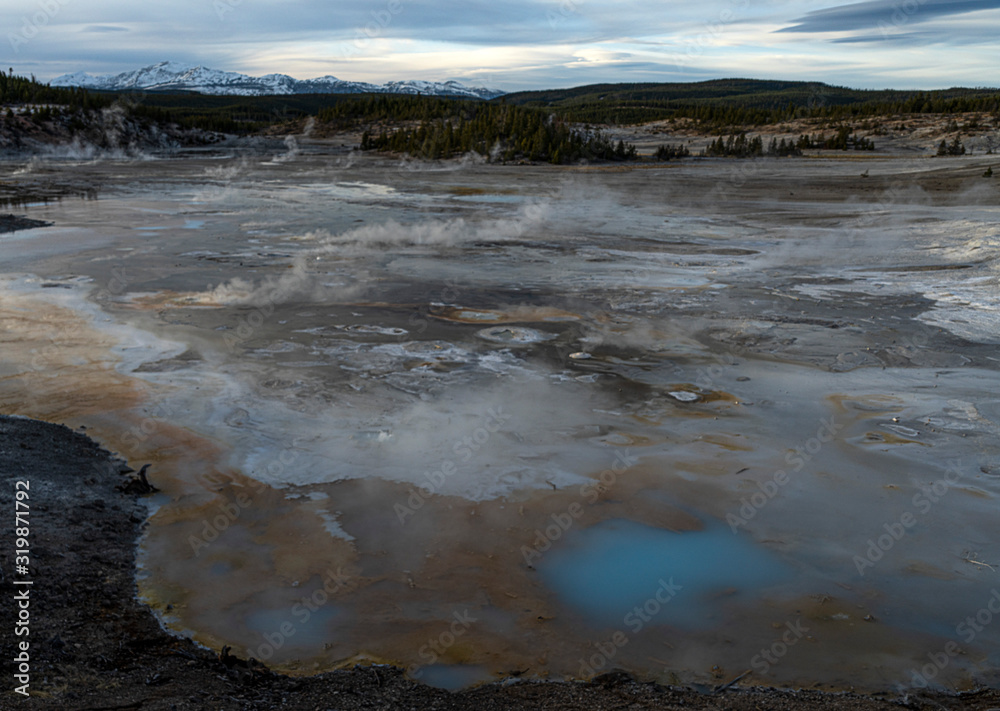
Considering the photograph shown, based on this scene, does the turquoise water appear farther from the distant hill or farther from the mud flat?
the distant hill

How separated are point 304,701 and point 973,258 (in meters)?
14.1

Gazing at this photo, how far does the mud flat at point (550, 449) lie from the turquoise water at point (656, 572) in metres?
0.02

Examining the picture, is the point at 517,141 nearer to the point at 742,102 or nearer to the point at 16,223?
the point at 16,223

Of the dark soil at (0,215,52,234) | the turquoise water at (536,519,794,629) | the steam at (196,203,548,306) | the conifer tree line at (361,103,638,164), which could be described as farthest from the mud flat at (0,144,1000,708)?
the conifer tree line at (361,103,638,164)

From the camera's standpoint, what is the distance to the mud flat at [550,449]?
13.3 ft

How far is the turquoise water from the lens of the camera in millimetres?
4273

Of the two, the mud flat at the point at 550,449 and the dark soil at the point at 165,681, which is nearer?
the dark soil at the point at 165,681

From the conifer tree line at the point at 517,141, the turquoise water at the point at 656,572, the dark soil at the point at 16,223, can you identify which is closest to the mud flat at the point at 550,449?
the turquoise water at the point at 656,572

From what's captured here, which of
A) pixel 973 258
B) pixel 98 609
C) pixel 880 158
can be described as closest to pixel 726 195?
pixel 973 258

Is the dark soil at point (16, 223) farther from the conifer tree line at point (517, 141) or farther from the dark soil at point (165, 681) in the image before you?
the conifer tree line at point (517, 141)

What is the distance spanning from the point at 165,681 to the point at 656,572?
2844mm

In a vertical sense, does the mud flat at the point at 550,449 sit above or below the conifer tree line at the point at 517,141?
below

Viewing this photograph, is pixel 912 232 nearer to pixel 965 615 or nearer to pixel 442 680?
pixel 965 615

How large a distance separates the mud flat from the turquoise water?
2cm
